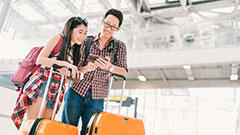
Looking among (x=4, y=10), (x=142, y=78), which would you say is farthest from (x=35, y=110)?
(x=142, y=78)

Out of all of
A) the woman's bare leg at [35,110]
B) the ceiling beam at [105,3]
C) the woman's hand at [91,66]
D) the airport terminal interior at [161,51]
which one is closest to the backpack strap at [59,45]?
the woman's hand at [91,66]

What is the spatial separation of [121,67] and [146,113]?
1076 cm

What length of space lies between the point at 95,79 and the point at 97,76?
38mm

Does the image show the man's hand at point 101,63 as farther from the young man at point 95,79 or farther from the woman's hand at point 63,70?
the woman's hand at point 63,70

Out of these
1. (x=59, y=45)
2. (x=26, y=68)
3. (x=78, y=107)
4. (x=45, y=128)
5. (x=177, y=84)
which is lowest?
(x=45, y=128)

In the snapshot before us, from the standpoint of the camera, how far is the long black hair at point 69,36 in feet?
5.74

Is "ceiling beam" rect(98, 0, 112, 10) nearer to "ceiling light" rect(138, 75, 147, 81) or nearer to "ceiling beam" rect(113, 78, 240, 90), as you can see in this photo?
"ceiling beam" rect(113, 78, 240, 90)

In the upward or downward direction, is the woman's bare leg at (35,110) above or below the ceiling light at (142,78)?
below

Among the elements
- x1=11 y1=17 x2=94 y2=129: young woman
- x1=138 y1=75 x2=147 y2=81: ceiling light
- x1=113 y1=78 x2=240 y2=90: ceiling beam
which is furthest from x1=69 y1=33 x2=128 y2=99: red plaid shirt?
x1=113 y1=78 x2=240 y2=90: ceiling beam

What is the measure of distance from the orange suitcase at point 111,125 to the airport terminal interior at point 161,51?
2698 mm

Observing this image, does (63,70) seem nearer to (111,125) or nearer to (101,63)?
(101,63)

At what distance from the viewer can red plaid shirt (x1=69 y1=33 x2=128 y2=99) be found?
182 centimetres

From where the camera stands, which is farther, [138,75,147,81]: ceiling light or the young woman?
[138,75,147,81]: ceiling light

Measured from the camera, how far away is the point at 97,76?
75.1 inches
